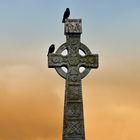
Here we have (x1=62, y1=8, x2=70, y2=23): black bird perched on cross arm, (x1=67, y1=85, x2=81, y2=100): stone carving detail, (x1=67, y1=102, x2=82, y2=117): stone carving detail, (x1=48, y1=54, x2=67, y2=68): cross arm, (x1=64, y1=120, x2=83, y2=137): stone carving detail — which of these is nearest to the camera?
(x1=64, y1=120, x2=83, y2=137): stone carving detail

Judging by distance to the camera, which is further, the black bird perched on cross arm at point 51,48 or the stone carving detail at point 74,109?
the black bird perched on cross arm at point 51,48

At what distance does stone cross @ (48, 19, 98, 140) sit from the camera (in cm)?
1587

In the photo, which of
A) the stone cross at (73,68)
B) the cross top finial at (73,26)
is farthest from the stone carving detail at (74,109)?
the cross top finial at (73,26)

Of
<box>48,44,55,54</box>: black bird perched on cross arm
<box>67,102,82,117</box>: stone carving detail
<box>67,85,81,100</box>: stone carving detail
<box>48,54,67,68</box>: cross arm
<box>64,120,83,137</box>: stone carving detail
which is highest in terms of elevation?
<box>48,44,55,54</box>: black bird perched on cross arm

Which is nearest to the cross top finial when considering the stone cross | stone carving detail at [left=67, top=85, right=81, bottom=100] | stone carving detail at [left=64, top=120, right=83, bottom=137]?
the stone cross

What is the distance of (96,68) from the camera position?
16.9 m

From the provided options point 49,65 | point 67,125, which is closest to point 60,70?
point 49,65

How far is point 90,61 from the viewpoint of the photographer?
16.8 metres

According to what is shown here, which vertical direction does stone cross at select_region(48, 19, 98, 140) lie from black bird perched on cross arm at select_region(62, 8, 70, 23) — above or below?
below

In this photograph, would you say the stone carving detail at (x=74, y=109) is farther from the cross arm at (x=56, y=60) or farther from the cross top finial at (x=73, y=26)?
the cross top finial at (x=73, y=26)

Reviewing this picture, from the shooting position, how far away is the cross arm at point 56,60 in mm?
16531

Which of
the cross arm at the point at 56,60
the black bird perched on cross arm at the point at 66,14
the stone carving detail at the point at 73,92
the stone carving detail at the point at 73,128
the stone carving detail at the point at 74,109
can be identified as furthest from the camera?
the black bird perched on cross arm at the point at 66,14

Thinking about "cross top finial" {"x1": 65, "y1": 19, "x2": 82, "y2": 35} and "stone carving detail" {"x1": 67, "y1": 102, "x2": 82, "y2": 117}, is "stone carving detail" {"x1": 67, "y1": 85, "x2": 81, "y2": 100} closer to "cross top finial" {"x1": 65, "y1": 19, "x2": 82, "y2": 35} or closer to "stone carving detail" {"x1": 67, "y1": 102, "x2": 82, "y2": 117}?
"stone carving detail" {"x1": 67, "y1": 102, "x2": 82, "y2": 117}

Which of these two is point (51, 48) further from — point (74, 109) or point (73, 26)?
point (74, 109)
